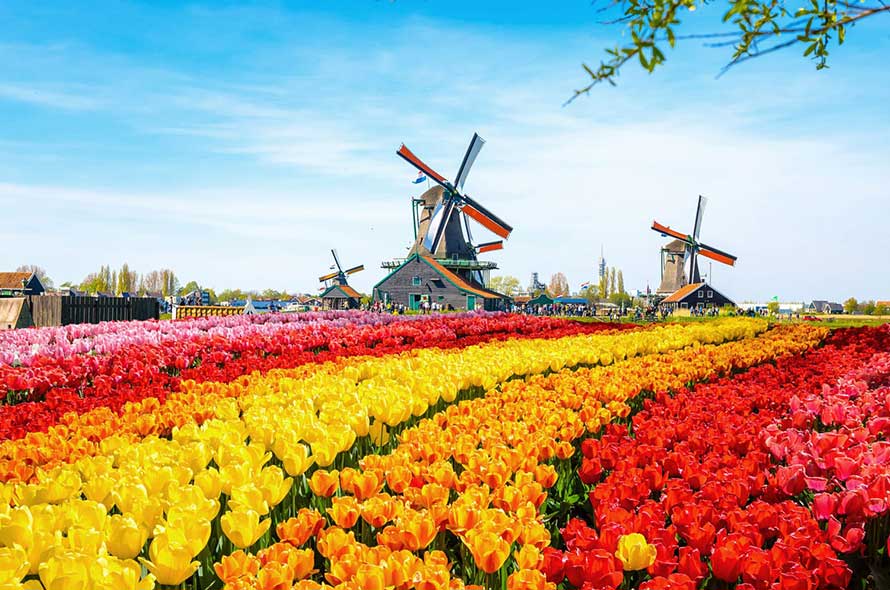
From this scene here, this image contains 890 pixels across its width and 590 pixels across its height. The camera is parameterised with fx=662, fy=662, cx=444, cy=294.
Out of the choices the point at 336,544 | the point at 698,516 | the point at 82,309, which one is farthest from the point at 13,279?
the point at 698,516

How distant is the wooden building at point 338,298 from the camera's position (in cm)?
6241

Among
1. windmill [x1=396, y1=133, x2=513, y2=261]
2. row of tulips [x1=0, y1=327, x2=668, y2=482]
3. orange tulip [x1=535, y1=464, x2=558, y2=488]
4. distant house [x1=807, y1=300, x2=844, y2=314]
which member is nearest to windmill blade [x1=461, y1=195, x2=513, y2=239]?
windmill [x1=396, y1=133, x2=513, y2=261]

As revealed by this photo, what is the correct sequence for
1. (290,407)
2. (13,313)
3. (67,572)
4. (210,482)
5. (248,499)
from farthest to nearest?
1. (13,313)
2. (290,407)
3. (210,482)
4. (248,499)
5. (67,572)

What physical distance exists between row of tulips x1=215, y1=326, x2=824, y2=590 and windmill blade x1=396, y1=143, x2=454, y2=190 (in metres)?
41.5

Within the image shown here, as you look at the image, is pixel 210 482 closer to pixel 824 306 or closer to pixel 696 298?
pixel 696 298

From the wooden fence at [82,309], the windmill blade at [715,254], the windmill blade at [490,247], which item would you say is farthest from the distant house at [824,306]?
the wooden fence at [82,309]

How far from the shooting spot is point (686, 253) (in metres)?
60.1

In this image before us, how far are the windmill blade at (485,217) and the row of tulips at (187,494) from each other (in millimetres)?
41925

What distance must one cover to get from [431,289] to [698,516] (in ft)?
143

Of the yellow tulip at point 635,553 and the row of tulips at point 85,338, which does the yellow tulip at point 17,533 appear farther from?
the row of tulips at point 85,338

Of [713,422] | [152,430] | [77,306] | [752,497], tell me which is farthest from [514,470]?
[77,306]

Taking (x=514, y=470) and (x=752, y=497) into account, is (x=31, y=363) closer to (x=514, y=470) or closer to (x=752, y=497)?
(x=514, y=470)

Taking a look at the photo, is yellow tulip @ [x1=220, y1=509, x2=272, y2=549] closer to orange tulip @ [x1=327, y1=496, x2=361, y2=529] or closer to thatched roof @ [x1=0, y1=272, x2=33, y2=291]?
orange tulip @ [x1=327, y1=496, x2=361, y2=529]

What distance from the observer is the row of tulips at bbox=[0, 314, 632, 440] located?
4.84 m
